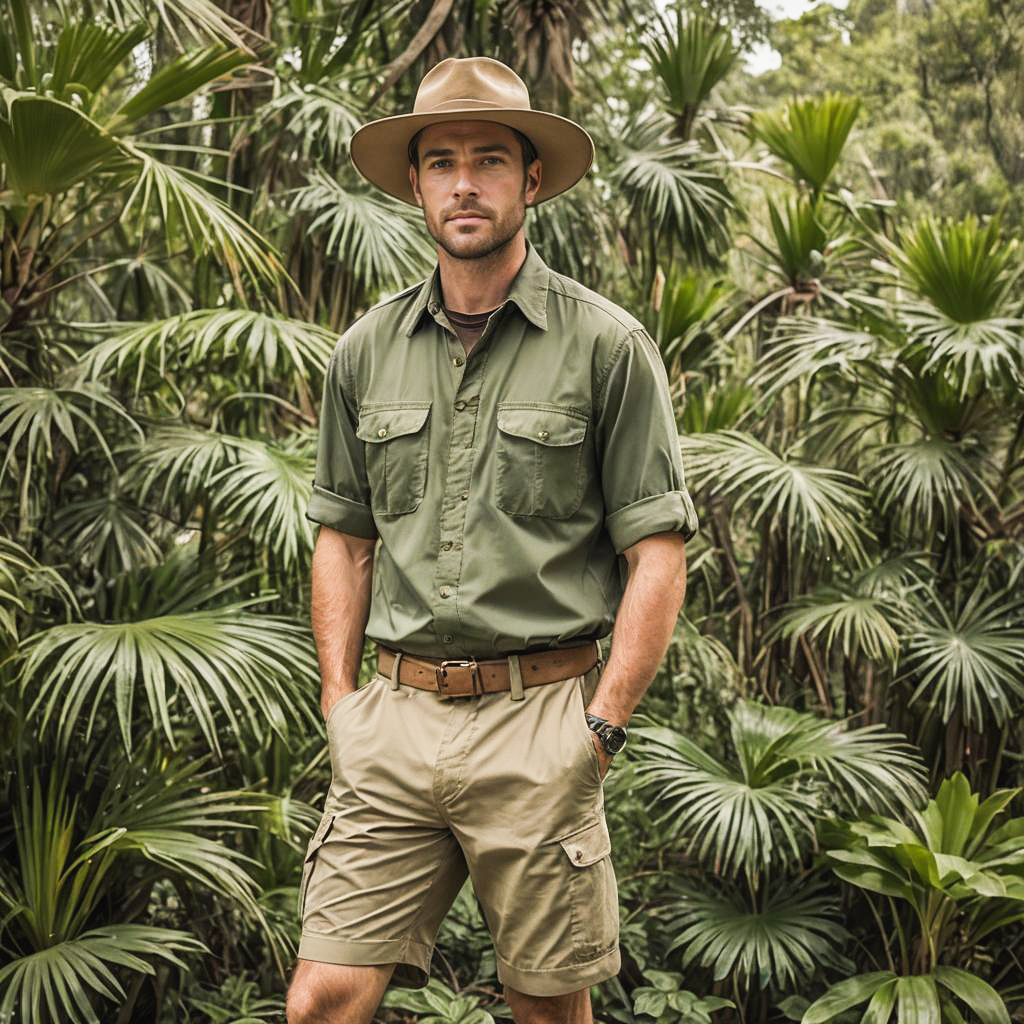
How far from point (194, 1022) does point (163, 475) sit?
164 centimetres

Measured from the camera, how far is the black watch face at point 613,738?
7.55ft

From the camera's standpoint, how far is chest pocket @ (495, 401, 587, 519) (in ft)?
7.74

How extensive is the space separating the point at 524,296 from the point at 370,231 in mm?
2329

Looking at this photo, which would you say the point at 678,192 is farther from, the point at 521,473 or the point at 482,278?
the point at 521,473

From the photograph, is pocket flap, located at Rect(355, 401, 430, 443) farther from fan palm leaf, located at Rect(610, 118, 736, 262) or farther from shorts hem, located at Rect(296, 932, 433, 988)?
fan palm leaf, located at Rect(610, 118, 736, 262)

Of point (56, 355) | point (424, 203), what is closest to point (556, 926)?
point (424, 203)

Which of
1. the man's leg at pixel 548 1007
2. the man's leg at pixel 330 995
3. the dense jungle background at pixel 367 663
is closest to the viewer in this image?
the man's leg at pixel 330 995

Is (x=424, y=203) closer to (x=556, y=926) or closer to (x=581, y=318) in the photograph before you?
(x=581, y=318)

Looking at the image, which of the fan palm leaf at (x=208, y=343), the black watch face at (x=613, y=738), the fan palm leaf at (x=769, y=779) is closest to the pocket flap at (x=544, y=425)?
the black watch face at (x=613, y=738)

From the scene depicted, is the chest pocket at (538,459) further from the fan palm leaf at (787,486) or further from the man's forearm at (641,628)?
the fan palm leaf at (787,486)

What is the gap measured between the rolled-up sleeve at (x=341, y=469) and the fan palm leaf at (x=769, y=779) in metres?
1.64

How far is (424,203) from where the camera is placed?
250 centimetres

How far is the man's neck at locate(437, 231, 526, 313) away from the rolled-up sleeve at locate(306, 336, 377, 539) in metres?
0.28

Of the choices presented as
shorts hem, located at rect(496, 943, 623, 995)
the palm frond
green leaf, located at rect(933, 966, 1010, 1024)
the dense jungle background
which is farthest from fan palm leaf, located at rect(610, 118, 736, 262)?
shorts hem, located at rect(496, 943, 623, 995)
